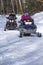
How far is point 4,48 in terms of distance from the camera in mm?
8734

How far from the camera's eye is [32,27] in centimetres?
1196

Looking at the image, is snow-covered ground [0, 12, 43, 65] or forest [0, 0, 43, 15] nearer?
snow-covered ground [0, 12, 43, 65]

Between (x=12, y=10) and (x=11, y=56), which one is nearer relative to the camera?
(x=11, y=56)

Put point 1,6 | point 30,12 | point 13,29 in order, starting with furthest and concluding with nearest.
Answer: point 1,6, point 30,12, point 13,29

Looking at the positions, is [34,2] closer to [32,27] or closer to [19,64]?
[32,27]

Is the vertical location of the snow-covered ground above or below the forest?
below

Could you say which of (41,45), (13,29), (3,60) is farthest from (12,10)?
(3,60)

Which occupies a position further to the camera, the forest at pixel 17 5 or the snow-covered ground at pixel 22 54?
the forest at pixel 17 5

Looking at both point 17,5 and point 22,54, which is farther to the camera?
point 17,5

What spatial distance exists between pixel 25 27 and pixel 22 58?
16.0ft

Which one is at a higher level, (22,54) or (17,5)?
(17,5)

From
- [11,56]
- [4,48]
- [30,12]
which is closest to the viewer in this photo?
[11,56]

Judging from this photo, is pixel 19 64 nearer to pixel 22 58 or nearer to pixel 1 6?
pixel 22 58

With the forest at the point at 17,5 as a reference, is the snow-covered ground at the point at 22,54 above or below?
below
